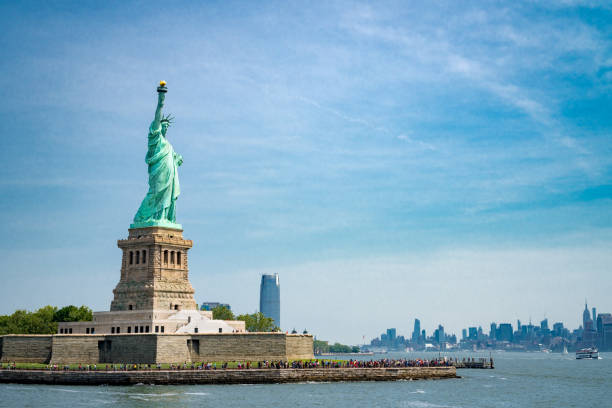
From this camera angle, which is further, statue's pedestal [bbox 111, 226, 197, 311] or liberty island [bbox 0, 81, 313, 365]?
statue's pedestal [bbox 111, 226, 197, 311]

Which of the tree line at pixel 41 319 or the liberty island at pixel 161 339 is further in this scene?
the tree line at pixel 41 319

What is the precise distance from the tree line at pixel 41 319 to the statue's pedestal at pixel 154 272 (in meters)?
18.0

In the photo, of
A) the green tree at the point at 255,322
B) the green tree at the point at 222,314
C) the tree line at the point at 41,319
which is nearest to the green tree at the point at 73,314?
the tree line at the point at 41,319

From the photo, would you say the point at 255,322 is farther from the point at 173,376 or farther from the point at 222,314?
the point at 173,376

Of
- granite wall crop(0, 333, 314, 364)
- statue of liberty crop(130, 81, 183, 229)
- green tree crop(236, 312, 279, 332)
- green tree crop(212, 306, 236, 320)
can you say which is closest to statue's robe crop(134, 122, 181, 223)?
statue of liberty crop(130, 81, 183, 229)

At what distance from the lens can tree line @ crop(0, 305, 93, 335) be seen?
10581 cm

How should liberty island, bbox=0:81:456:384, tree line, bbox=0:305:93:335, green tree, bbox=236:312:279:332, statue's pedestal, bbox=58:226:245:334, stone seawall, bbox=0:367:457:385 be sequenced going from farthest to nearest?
1. green tree, bbox=236:312:279:332
2. tree line, bbox=0:305:93:335
3. statue's pedestal, bbox=58:226:245:334
4. liberty island, bbox=0:81:456:384
5. stone seawall, bbox=0:367:457:385

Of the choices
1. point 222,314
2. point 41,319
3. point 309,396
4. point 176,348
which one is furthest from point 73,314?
point 309,396

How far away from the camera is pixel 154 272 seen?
290ft

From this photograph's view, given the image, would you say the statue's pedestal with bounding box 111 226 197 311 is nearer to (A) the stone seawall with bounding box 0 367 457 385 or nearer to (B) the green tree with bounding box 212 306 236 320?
(A) the stone seawall with bounding box 0 367 457 385

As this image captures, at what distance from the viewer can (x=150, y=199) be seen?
303ft

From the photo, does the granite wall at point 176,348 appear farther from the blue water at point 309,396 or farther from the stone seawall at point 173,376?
the blue water at point 309,396

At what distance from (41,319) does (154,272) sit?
27.7 metres

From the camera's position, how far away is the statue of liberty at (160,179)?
302 ft
